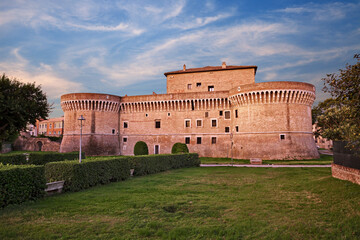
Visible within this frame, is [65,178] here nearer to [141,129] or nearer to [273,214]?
[273,214]

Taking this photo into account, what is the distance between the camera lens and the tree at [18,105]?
20.8m

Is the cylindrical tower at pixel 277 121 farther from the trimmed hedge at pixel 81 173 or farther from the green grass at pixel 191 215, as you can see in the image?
the trimmed hedge at pixel 81 173

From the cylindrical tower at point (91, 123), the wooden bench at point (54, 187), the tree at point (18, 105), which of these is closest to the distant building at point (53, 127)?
the cylindrical tower at point (91, 123)

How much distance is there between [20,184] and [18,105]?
13973mm

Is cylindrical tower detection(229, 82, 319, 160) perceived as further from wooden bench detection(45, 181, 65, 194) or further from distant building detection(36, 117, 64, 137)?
distant building detection(36, 117, 64, 137)

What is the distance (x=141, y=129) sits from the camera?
1708 inches

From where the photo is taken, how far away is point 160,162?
67.8 feet

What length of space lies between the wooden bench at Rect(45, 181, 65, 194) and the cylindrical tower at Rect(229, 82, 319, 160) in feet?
93.5

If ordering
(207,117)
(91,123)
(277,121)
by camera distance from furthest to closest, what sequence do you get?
(91,123) → (207,117) → (277,121)

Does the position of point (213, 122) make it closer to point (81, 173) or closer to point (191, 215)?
point (81, 173)

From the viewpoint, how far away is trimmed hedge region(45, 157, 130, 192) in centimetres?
1175

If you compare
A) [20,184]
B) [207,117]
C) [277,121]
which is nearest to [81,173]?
[20,184]

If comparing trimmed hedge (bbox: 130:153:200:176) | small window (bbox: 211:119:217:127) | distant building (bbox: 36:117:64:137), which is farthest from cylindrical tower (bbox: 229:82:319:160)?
distant building (bbox: 36:117:64:137)

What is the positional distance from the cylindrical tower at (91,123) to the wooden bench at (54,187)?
31.8 m
